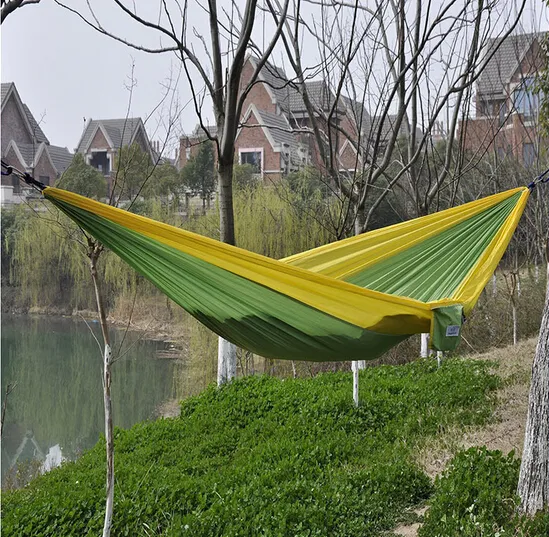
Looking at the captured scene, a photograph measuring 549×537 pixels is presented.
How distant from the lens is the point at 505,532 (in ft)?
6.56

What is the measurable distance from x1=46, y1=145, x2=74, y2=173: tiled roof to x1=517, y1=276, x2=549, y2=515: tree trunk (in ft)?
47.0

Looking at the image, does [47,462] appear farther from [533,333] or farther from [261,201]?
[533,333]

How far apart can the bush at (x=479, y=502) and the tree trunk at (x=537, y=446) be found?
6 cm

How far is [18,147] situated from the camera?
14.1 meters

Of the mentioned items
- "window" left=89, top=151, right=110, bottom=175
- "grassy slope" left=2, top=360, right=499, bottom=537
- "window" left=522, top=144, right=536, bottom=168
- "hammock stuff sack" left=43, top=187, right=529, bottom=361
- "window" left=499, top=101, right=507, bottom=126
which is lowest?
"grassy slope" left=2, top=360, right=499, bottom=537

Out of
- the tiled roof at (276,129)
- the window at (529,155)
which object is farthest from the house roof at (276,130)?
the window at (529,155)

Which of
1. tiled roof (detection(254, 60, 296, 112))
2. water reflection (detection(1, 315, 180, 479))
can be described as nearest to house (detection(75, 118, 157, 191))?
tiled roof (detection(254, 60, 296, 112))

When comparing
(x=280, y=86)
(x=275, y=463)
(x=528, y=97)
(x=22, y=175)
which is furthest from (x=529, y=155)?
(x=22, y=175)

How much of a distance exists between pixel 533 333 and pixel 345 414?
3.48 meters

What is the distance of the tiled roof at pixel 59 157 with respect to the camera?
1543cm

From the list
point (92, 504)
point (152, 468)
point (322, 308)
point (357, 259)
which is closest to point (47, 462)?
point (152, 468)

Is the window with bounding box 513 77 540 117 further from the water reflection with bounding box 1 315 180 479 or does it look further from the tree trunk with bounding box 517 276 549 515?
the water reflection with bounding box 1 315 180 479

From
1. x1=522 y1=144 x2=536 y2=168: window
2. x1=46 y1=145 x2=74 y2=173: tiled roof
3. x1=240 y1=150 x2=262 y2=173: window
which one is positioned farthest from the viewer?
x1=46 y1=145 x2=74 y2=173: tiled roof

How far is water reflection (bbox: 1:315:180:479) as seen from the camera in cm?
619
